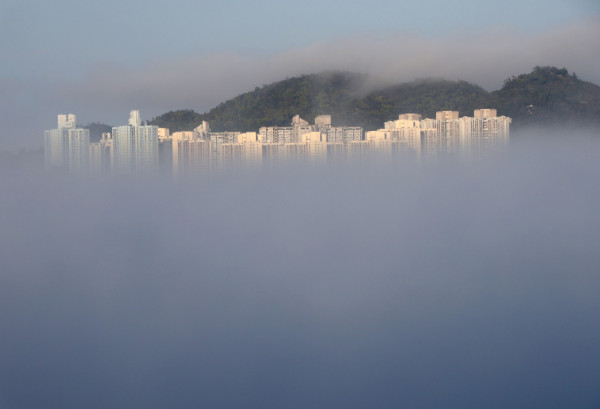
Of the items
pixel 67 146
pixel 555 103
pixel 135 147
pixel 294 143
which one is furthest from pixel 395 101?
pixel 67 146

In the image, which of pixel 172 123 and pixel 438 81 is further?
pixel 438 81

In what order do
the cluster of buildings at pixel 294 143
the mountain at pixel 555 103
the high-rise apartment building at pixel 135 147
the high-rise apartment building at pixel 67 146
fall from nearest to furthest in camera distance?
the high-rise apartment building at pixel 67 146
the high-rise apartment building at pixel 135 147
the cluster of buildings at pixel 294 143
the mountain at pixel 555 103

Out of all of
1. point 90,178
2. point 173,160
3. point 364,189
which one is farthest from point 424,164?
point 90,178

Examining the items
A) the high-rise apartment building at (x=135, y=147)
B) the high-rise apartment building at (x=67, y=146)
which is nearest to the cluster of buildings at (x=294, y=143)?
the high-rise apartment building at (x=135, y=147)

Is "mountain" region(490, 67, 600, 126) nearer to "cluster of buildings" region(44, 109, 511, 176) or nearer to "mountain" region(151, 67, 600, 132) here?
"mountain" region(151, 67, 600, 132)

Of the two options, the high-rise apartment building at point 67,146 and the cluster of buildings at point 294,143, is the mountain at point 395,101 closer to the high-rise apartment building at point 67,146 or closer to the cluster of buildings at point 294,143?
the cluster of buildings at point 294,143

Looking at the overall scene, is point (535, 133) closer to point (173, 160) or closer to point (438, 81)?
point (438, 81)
